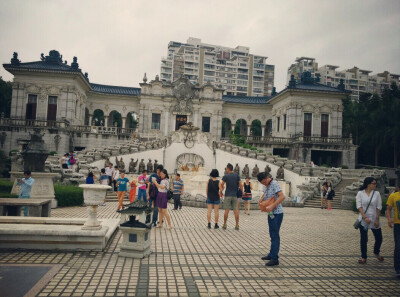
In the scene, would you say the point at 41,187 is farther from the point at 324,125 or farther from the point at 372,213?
the point at 324,125

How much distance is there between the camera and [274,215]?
638 centimetres

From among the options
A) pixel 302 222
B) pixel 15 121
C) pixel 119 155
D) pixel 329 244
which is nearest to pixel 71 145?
pixel 15 121

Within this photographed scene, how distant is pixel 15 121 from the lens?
104 feet

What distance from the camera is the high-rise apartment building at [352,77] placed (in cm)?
8681

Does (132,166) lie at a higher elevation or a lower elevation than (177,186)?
higher

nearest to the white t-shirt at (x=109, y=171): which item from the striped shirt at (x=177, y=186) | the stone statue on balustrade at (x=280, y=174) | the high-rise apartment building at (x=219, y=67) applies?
the striped shirt at (x=177, y=186)

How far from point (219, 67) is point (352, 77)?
130 feet

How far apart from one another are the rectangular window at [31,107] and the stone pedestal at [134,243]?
32648mm

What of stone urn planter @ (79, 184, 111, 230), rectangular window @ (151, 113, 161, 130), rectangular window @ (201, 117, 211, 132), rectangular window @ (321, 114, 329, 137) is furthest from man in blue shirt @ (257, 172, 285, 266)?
rectangular window @ (321, 114, 329, 137)

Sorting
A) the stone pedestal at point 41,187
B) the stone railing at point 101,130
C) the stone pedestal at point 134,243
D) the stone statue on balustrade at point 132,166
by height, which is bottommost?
the stone pedestal at point 134,243

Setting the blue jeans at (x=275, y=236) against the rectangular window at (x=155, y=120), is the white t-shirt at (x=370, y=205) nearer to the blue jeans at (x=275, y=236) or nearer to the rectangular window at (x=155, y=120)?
the blue jeans at (x=275, y=236)

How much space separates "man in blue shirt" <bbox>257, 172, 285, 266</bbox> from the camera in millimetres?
6191

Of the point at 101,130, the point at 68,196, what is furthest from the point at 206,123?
the point at 68,196

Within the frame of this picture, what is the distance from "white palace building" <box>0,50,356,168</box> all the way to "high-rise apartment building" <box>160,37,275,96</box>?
3921 centimetres
